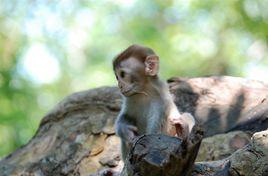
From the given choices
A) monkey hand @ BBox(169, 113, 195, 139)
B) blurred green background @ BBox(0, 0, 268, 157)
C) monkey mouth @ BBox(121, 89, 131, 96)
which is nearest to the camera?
monkey hand @ BBox(169, 113, 195, 139)

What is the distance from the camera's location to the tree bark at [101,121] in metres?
7.76

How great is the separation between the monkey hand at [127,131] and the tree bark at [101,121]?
3.89 feet

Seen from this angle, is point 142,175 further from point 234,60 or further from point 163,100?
point 234,60

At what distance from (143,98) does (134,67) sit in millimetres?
325

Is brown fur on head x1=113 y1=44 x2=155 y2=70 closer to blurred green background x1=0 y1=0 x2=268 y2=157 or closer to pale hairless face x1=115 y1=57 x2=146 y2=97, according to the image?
pale hairless face x1=115 y1=57 x2=146 y2=97

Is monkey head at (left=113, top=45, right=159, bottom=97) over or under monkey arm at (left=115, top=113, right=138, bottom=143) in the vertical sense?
over

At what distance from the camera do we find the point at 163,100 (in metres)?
6.59

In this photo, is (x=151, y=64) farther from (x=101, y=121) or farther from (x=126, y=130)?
(x=101, y=121)

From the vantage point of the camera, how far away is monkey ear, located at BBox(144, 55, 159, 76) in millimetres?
6469

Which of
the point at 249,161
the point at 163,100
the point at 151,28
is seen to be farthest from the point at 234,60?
the point at 249,161

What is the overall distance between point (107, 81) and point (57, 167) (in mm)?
13737

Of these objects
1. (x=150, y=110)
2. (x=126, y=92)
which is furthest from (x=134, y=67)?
(x=150, y=110)

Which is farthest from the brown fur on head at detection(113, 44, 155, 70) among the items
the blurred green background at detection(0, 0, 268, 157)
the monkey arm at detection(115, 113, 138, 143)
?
the blurred green background at detection(0, 0, 268, 157)

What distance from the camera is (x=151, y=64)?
6.49m
